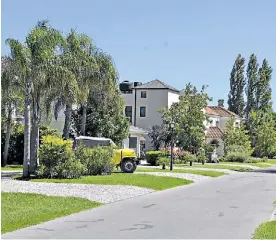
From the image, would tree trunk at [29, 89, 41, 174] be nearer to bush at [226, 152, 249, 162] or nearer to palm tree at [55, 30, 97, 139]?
palm tree at [55, 30, 97, 139]

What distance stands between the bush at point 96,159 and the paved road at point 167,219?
296 inches

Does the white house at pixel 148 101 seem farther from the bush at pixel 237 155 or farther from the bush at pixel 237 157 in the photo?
the bush at pixel 237 157

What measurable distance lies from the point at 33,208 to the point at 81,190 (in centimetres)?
500

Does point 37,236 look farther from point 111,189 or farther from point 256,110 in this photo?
point 256,110

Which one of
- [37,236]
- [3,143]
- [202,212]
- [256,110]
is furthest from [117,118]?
[256,110]

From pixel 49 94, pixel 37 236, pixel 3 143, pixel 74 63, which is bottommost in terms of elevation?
pixel 37 236

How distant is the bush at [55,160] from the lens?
23375mm

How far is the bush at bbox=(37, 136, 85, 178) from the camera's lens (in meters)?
23.4

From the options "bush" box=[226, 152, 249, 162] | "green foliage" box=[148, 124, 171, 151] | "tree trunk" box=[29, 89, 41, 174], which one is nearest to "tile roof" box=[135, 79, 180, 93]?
"green foliage" box=[148, 124, 171, 151]

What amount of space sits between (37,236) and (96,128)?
32.6 metres

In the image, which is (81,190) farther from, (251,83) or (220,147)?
(251,83)

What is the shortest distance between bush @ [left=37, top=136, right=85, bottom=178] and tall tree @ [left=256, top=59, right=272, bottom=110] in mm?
61858

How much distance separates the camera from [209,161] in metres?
51.3

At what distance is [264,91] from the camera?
81625mm
